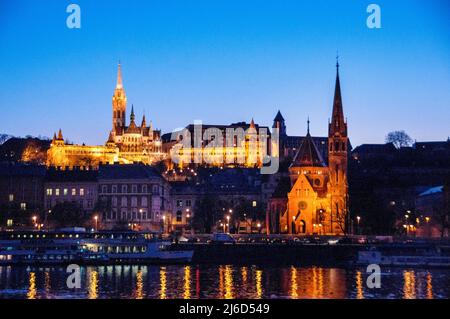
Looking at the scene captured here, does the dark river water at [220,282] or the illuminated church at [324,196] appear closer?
the dark river water at [220,282]

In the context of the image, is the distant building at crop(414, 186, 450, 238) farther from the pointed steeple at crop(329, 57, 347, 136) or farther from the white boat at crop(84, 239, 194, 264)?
the white boat at crop(84, 239, 194, 264)

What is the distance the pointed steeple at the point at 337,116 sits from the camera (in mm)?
126463

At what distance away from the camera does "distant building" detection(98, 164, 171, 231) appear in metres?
126

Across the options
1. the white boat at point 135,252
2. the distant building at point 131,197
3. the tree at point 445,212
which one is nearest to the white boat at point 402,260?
the tree at point 445,212

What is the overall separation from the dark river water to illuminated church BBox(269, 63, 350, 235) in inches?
1466

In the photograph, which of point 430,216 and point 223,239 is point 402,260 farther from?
point 430,216

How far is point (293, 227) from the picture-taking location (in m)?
124

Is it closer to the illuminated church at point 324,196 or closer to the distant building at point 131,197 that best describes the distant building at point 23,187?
the distant building at point 131,197

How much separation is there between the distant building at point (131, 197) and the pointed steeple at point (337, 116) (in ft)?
77.3

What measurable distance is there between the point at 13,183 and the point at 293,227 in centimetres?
3890

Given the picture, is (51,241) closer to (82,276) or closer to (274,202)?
(82,276)

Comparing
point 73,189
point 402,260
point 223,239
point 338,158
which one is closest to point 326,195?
point 338,158
